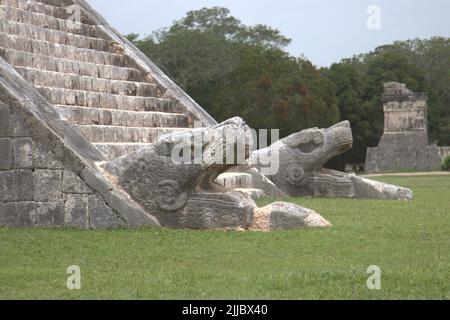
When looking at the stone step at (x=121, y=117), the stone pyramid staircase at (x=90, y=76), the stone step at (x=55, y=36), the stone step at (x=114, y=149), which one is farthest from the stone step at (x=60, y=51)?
the stone step at (x=114, y=149)

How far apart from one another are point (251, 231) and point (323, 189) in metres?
6.87

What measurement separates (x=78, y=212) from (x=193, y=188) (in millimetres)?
1380

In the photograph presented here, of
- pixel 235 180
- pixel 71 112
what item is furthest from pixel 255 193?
pixel 71 112

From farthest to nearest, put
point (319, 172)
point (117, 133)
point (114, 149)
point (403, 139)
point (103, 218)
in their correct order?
point (403, 139) → point (319, 172) → point (117, 133) → point (114, 149) → point (103, 218)

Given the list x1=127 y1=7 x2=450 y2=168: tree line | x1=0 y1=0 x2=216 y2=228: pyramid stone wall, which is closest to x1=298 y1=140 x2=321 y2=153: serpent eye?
x1=0 y1=0 x2=216 y2=228: pyramid stone wall

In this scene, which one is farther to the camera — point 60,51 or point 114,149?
point 60,51

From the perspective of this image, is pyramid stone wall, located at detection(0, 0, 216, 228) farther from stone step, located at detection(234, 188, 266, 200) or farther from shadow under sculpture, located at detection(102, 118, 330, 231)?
stone step, located at detection(234, 188, 266, 200)

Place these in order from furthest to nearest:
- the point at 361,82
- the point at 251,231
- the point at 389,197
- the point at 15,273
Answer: the point at 361,82
the point at 389,197
the point at 251,231
the point at 15,273

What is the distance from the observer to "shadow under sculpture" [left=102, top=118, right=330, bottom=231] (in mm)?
10805

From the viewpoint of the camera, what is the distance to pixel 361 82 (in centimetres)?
6147

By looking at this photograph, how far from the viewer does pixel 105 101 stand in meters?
15.2

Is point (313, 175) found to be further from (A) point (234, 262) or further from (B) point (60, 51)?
(A) point (234, 262)

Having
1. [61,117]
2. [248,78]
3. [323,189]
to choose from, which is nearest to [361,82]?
[248,78]
